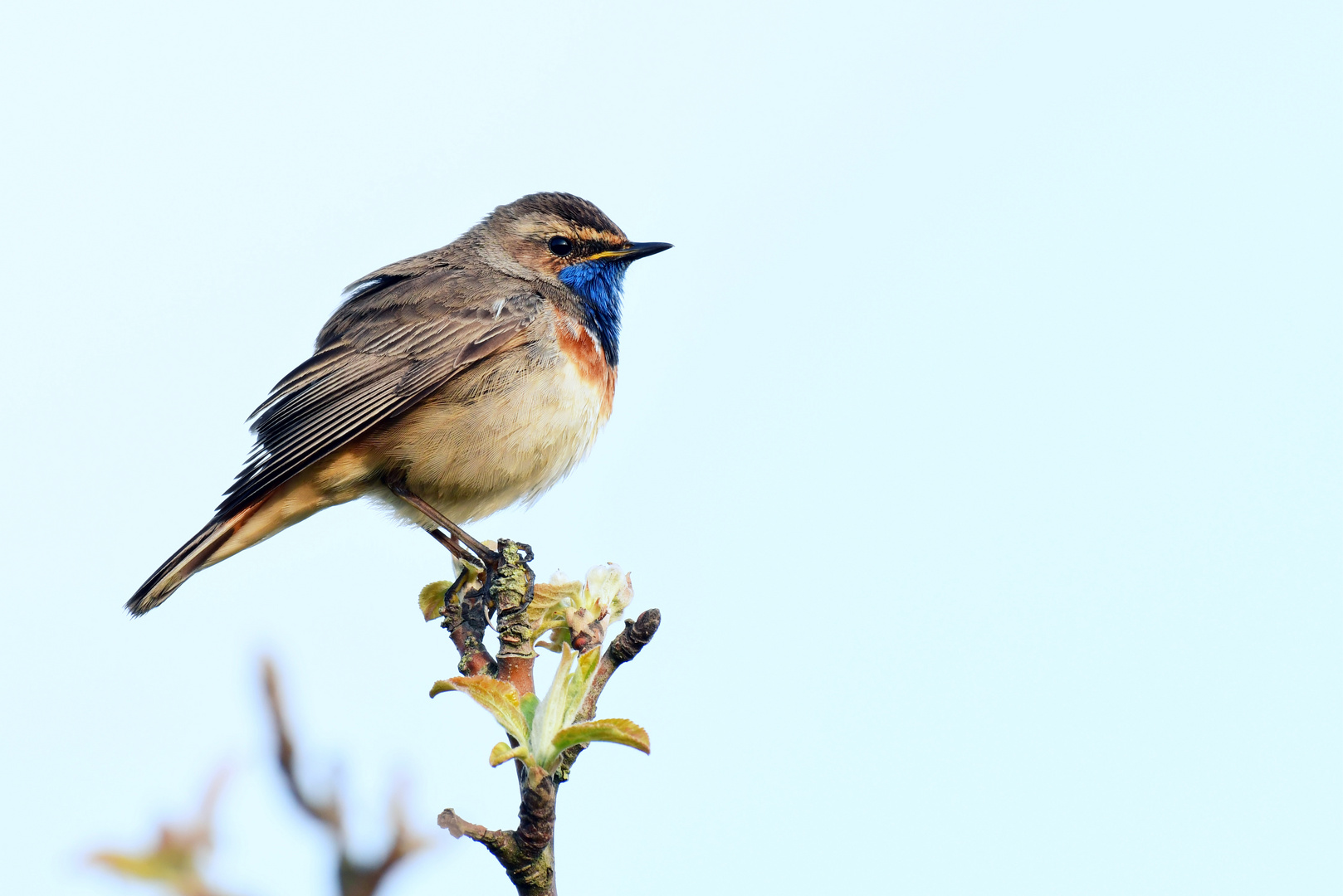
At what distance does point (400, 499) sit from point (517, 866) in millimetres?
5216

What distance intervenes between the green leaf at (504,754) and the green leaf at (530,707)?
20 centimetres

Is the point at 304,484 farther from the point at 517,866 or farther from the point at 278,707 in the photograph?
the point at 278,707

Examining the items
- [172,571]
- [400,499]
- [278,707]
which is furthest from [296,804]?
[400,499]

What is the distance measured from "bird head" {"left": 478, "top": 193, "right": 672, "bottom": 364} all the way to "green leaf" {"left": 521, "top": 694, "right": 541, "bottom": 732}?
17.0 ft

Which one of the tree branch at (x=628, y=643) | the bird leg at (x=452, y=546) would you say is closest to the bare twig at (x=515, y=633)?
the tree branch at (x=628, y=643)

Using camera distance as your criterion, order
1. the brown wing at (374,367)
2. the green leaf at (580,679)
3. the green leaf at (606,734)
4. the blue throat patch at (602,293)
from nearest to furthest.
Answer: the green leaf at (606,734), the green leaf at (580,679), the brown wing at (374,367), the blue throat patch at (602,293)

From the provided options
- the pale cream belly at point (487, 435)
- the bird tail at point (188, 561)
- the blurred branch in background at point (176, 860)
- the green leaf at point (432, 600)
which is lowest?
the blurred branch in background at point (176, 860)

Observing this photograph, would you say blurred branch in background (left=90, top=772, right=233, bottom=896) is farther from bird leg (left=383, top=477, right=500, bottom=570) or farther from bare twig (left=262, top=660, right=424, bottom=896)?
bird leg (left=383, top=477, right=500, bottom=570)

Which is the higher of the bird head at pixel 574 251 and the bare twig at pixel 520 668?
the bird head at pixel 574 251

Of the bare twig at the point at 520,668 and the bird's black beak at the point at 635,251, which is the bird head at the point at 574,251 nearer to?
the bird's black beak at the point at 635,251

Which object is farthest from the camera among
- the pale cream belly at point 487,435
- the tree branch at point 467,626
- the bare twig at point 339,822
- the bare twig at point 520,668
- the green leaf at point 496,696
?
the pale cream belly at point 487,435

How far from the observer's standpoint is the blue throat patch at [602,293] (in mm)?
9258

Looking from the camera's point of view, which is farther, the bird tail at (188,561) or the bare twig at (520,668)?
the bird tail at (188,561)

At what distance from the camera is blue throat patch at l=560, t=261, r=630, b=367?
30.4 ft
